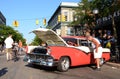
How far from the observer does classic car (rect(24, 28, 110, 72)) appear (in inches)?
518

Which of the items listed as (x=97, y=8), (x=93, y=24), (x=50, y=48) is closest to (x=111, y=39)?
(x=97, y=8)

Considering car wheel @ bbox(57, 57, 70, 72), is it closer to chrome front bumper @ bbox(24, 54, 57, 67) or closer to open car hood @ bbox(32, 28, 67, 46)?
chrome front bumper @ bbox(24, 54, 57, 67)

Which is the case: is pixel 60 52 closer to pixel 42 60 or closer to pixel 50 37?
pixel 42 60

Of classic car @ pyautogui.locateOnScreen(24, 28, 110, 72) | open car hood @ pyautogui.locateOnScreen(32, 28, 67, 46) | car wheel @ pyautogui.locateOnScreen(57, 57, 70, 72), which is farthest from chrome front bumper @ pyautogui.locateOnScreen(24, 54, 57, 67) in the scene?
open car hood @ pyautogui.locateOnScreen(32, 28, 67, 46)

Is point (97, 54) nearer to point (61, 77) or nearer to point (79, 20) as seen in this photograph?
point (61, 77)

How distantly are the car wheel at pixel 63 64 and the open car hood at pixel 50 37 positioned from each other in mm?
875

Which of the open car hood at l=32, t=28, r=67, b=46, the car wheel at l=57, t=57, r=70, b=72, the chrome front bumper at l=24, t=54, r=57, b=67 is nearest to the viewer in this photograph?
the chrome front bumper at l=24, t=54, r=57, b=67

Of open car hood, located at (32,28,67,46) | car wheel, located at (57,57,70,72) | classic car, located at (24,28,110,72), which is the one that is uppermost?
open car hood, located at (32,28,67,46)

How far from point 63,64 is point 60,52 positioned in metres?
0.61

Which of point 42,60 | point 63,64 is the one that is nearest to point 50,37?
point 42,60

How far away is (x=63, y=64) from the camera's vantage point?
531 inches

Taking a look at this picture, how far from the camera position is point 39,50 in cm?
1397

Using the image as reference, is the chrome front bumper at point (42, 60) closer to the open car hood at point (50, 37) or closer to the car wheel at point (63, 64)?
the car wheel at point (63, 64)

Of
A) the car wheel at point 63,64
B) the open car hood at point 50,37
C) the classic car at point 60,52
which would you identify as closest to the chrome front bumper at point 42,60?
the classic car at point 60,52
